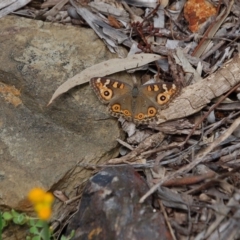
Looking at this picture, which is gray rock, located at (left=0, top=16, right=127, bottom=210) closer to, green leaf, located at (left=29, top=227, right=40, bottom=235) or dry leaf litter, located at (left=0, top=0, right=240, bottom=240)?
dry leaf litter, located at (left=0, top=0, right=240, bottom=240)

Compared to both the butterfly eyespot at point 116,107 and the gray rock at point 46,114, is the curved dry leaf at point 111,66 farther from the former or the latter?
the butterfly eyespot at point 116,107

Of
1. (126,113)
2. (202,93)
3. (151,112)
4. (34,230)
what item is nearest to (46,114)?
(126,113)

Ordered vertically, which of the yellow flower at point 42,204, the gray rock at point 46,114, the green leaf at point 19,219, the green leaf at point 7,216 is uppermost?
the yellow flower at point 42,204

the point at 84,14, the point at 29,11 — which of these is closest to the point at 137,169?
the point at 84,14

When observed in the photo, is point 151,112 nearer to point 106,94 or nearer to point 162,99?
point 162,99

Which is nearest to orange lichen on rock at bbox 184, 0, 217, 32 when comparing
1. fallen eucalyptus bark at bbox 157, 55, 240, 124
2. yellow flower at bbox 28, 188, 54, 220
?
fallen eucalyptus bark at bbox 157, 55, 240, 124

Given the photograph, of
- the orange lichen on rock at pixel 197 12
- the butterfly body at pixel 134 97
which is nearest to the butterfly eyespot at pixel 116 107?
the butterfly body at pixel 134 97

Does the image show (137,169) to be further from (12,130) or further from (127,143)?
(12,130)
